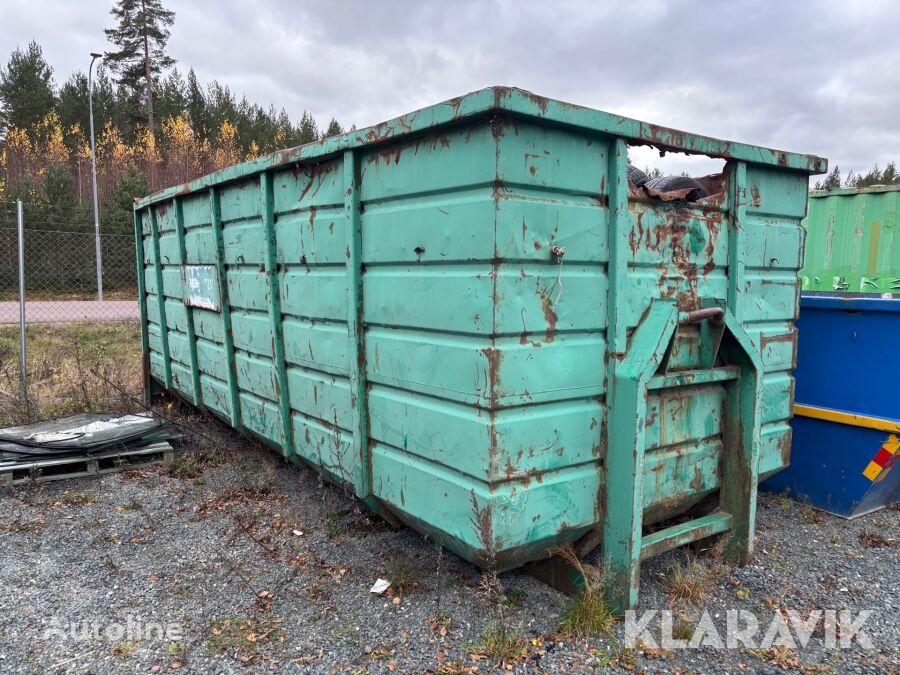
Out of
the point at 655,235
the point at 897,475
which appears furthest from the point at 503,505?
the point at 897,475

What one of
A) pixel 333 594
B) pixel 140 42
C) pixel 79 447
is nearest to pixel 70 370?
pixel 79 447

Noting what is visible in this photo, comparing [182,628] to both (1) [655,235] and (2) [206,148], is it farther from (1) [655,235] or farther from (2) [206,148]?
(2) [206,148]

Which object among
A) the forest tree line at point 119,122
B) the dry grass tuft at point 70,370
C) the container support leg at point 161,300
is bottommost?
the dry grass tuft at point 70,370

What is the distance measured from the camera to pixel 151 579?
9.81 feet

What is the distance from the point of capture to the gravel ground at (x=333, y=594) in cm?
236

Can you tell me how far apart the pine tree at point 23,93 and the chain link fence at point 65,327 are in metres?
21.1

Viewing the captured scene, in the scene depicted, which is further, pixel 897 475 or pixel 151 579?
pixel 897 475

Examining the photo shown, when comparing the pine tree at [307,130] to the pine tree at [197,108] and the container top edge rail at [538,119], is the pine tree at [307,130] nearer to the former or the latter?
the pine tree at [197,108]

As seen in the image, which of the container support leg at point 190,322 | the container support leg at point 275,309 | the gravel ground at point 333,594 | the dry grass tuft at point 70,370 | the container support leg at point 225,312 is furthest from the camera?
the dry grass tuft at point 70,370

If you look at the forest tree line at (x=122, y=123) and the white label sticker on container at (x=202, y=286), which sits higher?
the forest tree line at (x=122, y=123)

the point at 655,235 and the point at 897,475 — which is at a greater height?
the point at 655,235

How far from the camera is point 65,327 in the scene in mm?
12516

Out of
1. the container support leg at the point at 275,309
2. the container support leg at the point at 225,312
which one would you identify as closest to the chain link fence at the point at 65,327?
the container support leg at the point at 225,312

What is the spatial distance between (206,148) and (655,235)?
38.1 m
